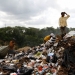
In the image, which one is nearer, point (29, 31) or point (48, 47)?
point (48, 47)

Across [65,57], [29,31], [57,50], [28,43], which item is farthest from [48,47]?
[29,31]

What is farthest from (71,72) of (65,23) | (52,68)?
(65,23)

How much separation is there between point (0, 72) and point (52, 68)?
199 centimetres

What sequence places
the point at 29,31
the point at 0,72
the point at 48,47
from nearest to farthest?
the point at 0,72 → the point at 48,47 → the point at 29,31

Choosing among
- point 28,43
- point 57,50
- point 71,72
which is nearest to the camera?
point 71,72

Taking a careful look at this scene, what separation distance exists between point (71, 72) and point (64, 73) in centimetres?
22

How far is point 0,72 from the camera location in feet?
27.8

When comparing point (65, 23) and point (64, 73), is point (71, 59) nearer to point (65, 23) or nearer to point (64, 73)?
point (64, 73)

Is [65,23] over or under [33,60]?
over

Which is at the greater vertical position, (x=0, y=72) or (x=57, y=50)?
(x=57, y=50)

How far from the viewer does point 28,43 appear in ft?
119

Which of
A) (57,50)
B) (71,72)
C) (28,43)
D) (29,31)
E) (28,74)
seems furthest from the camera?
(29,31)

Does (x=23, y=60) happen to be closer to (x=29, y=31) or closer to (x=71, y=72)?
(x=71, y=72)

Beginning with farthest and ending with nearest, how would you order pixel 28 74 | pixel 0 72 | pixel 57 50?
pixel 57 50 < pixel 0 72 < pixel 28 74
